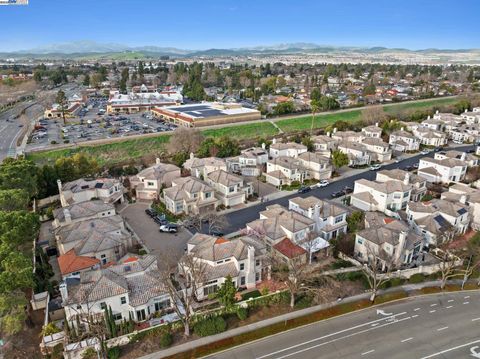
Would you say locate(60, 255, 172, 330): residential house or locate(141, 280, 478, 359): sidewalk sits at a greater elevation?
locate(60, 255, 172, 330): residential house

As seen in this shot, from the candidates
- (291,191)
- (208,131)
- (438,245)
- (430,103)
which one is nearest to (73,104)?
(208,131)

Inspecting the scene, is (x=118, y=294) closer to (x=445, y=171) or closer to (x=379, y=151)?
(x=445, y=171)

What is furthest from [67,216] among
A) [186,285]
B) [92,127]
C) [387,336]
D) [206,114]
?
[206,114]

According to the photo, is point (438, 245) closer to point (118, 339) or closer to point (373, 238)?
point (373, 238)

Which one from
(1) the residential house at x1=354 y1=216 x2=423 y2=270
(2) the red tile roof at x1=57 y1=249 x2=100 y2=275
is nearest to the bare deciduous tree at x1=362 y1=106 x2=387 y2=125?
(1) the residential house at x1=354 y1=216 x2=423 y2=270

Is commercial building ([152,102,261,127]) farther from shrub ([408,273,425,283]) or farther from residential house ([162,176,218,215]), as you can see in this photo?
shrub ([408,273,425,283])

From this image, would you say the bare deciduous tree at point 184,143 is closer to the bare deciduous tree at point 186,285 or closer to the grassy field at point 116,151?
the grassy field at point 116,151
